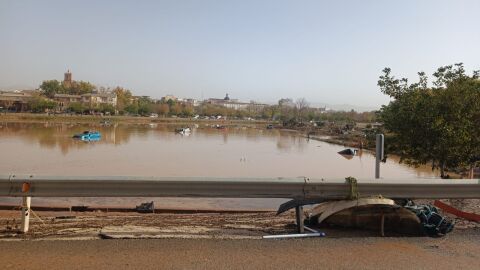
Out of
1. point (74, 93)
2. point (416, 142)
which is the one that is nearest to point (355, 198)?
point (416, 142)

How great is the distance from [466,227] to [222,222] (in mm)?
2948

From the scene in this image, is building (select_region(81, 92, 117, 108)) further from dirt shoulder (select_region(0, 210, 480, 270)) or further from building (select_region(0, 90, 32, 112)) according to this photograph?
dirt shoulder (select_region(0, 210, 480, 270))

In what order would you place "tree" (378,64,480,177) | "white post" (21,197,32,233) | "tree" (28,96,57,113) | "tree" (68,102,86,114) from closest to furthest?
"white post" (21,197,32,233)
"tree" (378,64,480,177)
"tree" (28,96,57,113)
"tree" (68,102,86,114)

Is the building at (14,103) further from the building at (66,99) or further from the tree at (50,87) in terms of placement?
the tree at (50,87)

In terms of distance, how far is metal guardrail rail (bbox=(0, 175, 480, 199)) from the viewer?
4688 millimetres

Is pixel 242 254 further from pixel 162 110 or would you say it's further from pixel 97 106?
pixel 162 110

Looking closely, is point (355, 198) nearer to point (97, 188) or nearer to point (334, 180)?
point (334, 180)

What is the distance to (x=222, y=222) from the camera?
5.54m

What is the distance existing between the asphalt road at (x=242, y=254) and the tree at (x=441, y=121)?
240 inches

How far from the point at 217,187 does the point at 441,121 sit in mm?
7322

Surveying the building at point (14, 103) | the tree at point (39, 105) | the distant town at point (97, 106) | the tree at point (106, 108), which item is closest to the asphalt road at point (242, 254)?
the distant town at point (97, 106)

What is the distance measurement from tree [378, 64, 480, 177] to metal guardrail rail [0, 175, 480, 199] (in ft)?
18.0

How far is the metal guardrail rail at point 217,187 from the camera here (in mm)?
4688

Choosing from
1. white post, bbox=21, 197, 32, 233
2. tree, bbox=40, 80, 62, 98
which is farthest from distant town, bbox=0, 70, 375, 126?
white post, bbox=21, 197, 32, 233
